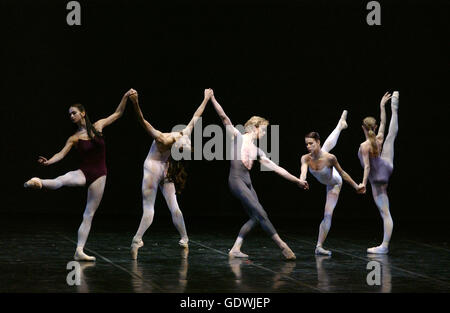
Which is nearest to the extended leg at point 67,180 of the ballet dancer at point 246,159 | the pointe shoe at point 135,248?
the pointe shoe at point 135,248

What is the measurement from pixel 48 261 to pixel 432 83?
5.86 metres

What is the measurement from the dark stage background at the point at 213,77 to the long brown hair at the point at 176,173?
277 cm

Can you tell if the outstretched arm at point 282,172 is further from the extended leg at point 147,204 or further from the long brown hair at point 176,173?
the extended leg at point 147,204

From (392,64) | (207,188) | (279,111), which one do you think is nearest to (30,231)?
(207,188)

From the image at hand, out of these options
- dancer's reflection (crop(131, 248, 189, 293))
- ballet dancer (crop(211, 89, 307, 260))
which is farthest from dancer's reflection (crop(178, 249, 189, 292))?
ballet dancer (crop(211, 89, 307, 260))

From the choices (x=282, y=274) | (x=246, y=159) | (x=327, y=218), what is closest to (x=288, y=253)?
(x=327, y=218)

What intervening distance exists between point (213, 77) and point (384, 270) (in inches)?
180

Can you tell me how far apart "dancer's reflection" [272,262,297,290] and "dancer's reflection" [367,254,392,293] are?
2.26 ft

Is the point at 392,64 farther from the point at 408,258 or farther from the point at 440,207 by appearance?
the point at 408,258

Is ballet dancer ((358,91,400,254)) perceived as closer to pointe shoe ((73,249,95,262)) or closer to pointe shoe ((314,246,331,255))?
pointe shoe ((314,246,331,255))

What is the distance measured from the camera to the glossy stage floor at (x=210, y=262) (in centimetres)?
558

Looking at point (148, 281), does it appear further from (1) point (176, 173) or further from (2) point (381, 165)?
(2) point (381, 165)

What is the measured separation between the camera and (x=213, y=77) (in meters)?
10.4
